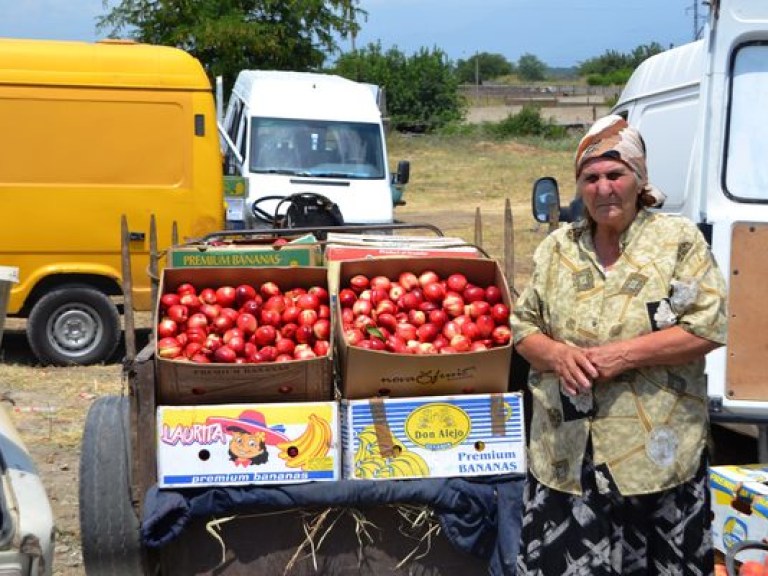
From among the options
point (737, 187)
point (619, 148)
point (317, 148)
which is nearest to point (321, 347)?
point (619, 148)

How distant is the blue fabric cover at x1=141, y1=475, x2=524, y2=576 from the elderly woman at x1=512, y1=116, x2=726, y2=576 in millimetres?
874

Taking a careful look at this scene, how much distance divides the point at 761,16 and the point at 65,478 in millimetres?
4789

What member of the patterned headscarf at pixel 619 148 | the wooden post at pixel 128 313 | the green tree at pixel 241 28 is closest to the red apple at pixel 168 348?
the wooden post at pixel 128 313

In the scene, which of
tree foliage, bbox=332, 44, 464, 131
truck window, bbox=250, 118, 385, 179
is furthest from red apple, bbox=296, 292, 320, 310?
tree foliage, bbox=332, 44, 464, 131

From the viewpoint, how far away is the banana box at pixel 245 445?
452 centimetres

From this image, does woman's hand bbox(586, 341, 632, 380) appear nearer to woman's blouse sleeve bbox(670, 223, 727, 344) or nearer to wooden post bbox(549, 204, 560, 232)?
woman's blouse sleeve bbox(670, 223, 727, 344)

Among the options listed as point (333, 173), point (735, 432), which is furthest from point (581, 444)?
point (333, 173)

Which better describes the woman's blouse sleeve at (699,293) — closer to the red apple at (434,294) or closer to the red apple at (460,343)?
the red apple at (460,343)

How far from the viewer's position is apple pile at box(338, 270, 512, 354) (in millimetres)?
4816

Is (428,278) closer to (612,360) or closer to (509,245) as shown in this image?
(509,245)

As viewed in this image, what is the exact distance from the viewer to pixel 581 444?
11.8 ft

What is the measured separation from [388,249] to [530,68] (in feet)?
461

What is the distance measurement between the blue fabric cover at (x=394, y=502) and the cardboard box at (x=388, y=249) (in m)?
1.02

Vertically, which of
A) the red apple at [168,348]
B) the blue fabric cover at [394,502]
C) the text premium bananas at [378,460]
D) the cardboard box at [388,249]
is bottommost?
the blue fabric cover at [394,502]
